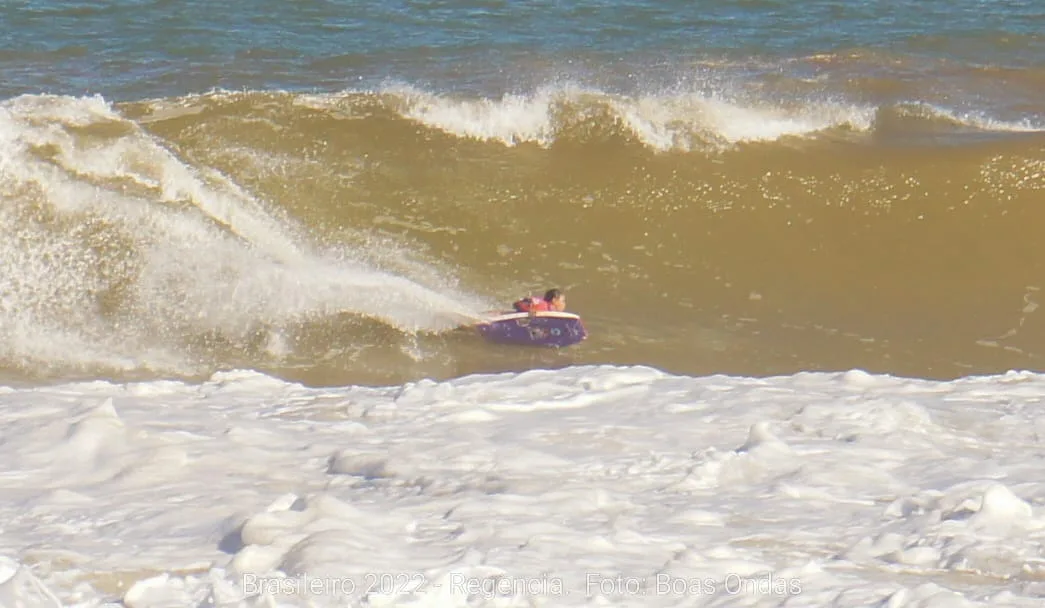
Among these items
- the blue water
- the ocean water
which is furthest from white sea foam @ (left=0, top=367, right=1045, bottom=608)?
the blue water

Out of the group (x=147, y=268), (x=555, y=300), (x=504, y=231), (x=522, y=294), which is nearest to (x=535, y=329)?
(x=555, y=300)

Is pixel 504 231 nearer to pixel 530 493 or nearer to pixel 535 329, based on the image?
pixel 535 329

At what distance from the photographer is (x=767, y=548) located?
15.5ft

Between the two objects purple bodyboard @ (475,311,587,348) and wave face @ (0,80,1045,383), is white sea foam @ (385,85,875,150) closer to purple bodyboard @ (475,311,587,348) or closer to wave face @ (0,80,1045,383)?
wave face @ (0,80,1045,383)

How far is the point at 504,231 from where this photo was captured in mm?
11672

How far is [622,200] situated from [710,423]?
20.4 feet

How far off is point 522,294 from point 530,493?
580 centimetres

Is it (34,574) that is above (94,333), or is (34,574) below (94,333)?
above

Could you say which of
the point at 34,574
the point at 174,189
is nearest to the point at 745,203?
the point at 174,189

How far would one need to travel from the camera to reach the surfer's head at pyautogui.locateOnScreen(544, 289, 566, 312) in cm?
988

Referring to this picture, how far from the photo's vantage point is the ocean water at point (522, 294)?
15.3 feet

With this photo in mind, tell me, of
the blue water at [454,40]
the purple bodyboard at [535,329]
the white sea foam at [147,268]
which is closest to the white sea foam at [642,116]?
the blue water at [454,40]

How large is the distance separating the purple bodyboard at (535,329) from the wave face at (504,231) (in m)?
0.13

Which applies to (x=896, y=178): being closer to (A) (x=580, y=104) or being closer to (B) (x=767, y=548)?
(A) (x=580, y=104)
